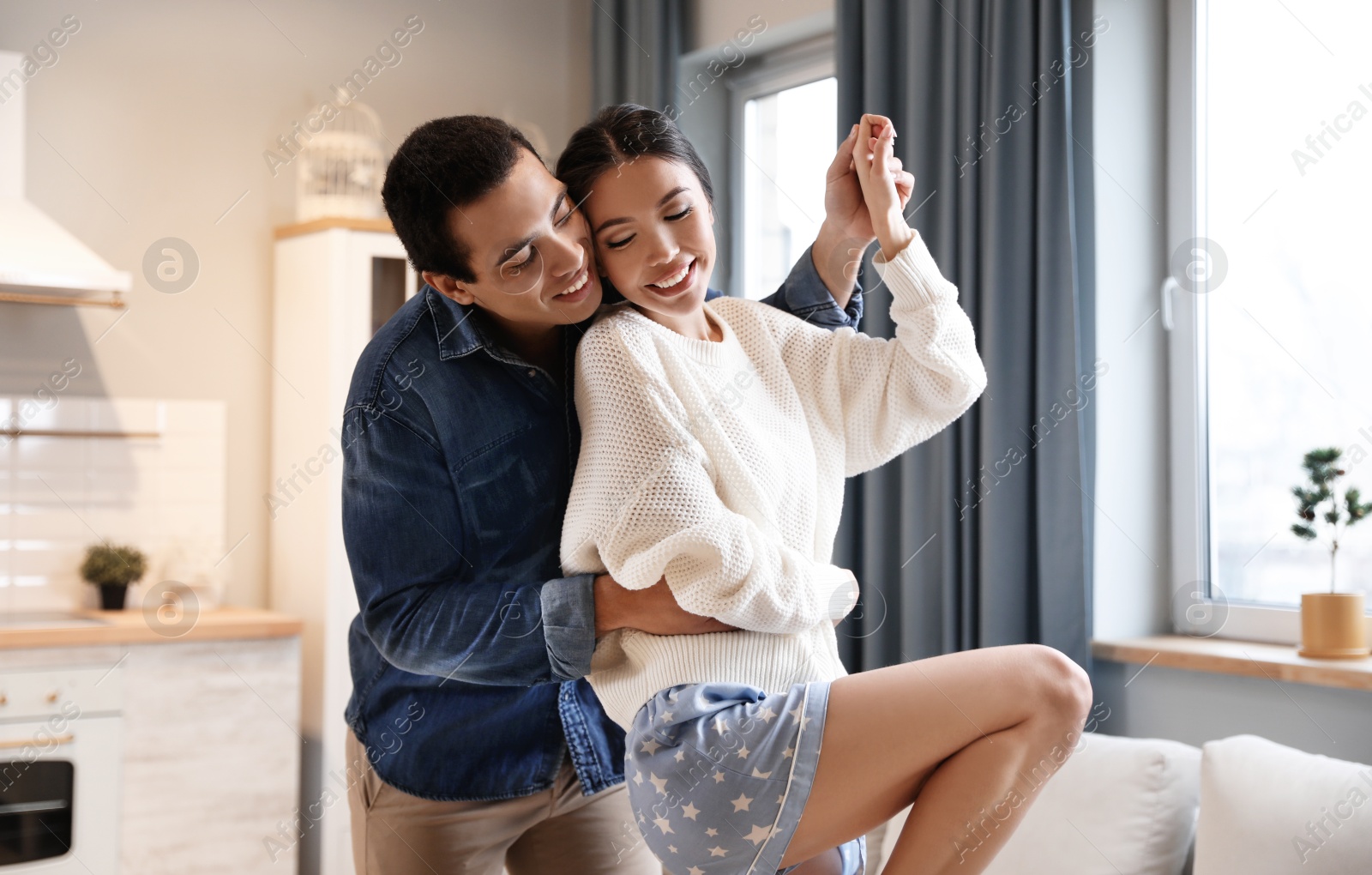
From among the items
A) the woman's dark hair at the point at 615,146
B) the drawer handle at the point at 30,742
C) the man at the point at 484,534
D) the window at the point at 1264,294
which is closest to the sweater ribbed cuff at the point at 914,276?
the man at the point at 484,534

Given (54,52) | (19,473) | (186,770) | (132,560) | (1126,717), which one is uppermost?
(54,52)

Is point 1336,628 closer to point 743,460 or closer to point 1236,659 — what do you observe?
point 1236,659

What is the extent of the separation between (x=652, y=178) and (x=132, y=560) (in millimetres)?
2583

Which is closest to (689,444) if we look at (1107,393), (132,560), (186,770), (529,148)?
(529,148)

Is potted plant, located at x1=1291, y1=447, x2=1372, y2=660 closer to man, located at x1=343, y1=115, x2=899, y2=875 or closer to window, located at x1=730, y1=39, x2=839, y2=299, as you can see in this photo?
man, located at x1=343, y1=115, x2=899, y2=875

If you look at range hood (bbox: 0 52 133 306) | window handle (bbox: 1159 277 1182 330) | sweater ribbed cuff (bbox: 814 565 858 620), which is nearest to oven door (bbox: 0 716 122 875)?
range hood (bbox: 0 52 133 306)

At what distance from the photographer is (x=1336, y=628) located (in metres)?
2.10

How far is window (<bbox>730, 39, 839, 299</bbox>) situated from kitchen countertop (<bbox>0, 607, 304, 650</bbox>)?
1.59 metres

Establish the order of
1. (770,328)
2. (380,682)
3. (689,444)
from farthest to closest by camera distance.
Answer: (380,682) < (770,328) < (689,444)

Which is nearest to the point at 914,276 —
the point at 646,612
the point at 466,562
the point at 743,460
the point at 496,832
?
the point at 743,460

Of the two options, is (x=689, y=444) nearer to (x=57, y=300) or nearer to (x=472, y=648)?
(x=472, y=648)

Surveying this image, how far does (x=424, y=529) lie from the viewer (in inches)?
45.6

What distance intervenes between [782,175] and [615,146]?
2.42 metres

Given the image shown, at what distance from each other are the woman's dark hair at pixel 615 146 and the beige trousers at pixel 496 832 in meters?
0.63
